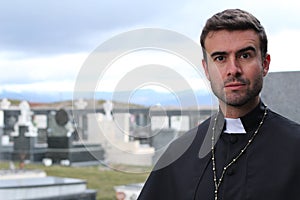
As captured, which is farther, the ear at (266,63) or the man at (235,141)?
the ear at (266,63)

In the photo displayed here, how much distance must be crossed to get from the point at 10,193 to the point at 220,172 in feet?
25.0

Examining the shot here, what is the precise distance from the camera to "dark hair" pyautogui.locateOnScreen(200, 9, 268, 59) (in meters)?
1.79

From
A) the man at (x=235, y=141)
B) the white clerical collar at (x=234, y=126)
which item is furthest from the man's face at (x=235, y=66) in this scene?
the white clerical collar at (x=234, y=126)

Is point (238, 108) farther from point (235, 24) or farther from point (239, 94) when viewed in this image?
point (235, 24)

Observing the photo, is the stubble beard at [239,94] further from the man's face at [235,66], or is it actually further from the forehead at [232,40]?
the forehead at [232,40]

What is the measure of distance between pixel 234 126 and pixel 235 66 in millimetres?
326

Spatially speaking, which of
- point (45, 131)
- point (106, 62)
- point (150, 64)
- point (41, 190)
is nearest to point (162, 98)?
point (150, 64)

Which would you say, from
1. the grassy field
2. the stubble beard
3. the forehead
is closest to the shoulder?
the stubble beard

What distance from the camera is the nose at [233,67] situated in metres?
1.71

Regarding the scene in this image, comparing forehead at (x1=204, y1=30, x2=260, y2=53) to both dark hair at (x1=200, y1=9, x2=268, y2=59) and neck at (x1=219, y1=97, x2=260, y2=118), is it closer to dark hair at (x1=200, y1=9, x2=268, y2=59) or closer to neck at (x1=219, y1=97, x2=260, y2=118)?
dark hair at (x1=200, y1=9, x2=268, y2=59)

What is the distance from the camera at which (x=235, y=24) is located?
1.78m

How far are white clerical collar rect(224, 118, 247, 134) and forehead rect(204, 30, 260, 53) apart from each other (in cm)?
32

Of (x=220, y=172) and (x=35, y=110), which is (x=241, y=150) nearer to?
(x=220, y=172)

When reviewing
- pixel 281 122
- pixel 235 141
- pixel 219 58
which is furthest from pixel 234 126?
pixel 219 58
